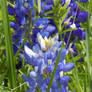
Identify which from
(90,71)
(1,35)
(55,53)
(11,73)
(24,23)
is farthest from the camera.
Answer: (1,35)

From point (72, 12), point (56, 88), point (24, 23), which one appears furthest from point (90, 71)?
point (72, 12)

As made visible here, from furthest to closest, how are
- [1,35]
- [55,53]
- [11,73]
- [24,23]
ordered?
[1,35] < [24,23] < [55,53] < [11,73]

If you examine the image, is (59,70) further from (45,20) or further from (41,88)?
(45,20)

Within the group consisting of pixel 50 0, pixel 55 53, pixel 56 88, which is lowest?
pixel 56 88

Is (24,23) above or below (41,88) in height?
above

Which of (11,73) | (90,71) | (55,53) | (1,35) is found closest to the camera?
(90,71)

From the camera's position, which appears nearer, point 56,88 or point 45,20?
point 56,88

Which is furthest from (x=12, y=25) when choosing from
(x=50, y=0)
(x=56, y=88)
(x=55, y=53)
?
(x=56, y=88)

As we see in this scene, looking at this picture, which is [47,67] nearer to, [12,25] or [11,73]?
[11,73]

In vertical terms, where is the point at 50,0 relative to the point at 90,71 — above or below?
above
